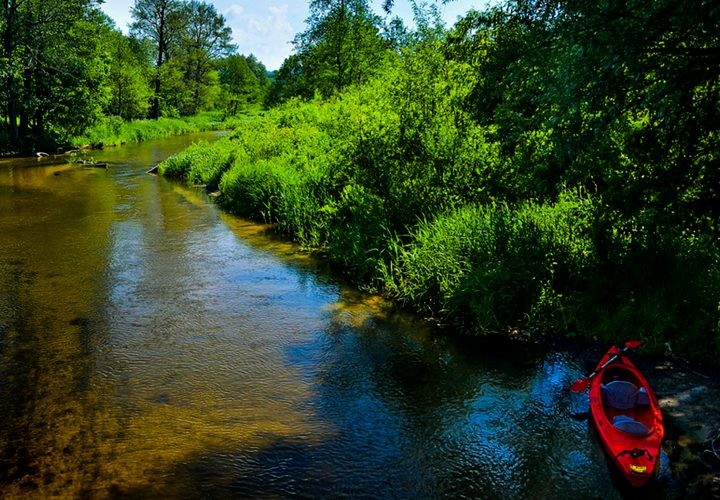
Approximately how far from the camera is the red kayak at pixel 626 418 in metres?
5.32

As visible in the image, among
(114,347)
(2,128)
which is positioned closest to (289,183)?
(114,347)

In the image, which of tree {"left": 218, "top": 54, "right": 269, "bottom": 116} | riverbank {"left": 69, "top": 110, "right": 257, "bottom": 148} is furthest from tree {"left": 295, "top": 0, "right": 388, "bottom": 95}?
tree {"left": 218, "top": 54, "right": 269, "bottom": 116}

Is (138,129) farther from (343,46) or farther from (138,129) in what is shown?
(343,46)

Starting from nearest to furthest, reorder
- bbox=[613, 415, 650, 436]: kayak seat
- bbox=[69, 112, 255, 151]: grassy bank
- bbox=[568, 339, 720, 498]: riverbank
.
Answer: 1. bbox=[568, 339, 720, 498]: riverbank
2. bbox=[613, 415, 650, 436]: kayak seat
3. bbox=[69, 112, 255, 151]: grassy bank

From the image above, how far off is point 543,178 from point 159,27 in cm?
6203

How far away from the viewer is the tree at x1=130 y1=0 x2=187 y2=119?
5884 cm

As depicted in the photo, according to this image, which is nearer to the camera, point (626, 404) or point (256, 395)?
point (626, 404)

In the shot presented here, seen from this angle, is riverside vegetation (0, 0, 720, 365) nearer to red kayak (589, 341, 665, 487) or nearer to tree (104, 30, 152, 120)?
red kayak (589, 341, 665, 487)

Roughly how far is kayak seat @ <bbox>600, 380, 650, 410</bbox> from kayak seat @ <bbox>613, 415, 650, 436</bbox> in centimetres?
32

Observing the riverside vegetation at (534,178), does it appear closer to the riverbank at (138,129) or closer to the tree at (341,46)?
the tree at (341,46)

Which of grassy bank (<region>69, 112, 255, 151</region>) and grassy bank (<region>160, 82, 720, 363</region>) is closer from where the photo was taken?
grassy bank (<region>160, 82, 720, 363</region>)

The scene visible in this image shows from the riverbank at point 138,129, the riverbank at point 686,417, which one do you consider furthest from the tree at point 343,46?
the riverbank at point 686,417

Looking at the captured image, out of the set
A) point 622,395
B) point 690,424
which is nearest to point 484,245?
point 622,395

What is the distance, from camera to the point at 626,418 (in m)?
5.93
